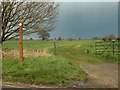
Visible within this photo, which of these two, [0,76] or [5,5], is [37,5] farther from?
[0,76]

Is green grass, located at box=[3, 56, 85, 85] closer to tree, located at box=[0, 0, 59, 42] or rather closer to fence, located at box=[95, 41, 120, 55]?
tree, located at box=[0, 0, 59, 42]

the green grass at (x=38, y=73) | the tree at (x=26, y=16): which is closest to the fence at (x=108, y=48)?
the tree at (x=26, y=16)

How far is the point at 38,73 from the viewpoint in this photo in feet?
48.3

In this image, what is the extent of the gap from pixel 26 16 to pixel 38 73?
46.4 feet

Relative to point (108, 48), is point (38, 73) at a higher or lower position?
lower

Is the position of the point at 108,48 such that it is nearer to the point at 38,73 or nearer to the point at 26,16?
the point at 26,16

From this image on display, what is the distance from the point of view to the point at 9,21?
2788 centimetres

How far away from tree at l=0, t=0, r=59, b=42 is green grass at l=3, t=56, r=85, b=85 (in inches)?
407

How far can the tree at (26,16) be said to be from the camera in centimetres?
2753

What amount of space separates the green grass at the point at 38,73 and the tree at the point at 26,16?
33.9 feet

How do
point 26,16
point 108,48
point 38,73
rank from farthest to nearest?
point 108,48
point 26,16
point 38,73

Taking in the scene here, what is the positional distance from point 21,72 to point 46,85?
8.12ft

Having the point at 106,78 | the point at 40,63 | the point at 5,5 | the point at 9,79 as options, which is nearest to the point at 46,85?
the point at 9,79

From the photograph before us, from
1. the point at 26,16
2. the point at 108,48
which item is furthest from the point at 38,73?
the point at 108,48
